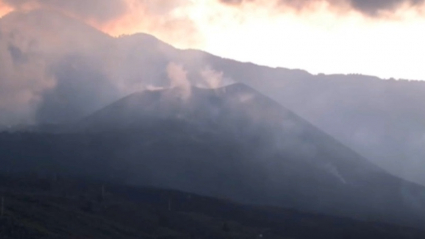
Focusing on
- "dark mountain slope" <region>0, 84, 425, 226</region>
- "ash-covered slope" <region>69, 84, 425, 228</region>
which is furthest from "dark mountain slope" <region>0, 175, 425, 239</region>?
"ash-covered slope" <region>69, 84, 425, 228</region>

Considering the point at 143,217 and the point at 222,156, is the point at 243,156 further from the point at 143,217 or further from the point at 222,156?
the point at 143,217

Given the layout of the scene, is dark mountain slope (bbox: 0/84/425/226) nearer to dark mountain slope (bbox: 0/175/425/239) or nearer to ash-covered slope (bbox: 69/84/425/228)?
ash-covered slope (bbox: 69/84/425/228)

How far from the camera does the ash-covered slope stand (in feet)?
495

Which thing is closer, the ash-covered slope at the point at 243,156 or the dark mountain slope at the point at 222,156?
the dark mountain slope at the point at 222,156

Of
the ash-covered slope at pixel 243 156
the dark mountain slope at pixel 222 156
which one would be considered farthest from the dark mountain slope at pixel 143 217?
the ash-covered slope at pixel 243 156

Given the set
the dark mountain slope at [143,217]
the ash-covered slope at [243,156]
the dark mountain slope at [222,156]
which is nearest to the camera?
the dark mountain slope at [143,217]

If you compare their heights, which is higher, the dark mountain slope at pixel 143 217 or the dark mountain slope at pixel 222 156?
the dark mountain slope at pixel 222 156

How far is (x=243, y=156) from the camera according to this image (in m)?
169

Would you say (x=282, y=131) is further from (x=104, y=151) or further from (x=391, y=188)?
(x=104, y=151)

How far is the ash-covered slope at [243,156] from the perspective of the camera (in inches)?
5940

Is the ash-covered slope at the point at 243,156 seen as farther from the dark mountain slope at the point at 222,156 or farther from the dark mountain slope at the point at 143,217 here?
the dark mountain slope at the point at 143,217

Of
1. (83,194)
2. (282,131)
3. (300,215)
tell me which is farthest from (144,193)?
(282,131)

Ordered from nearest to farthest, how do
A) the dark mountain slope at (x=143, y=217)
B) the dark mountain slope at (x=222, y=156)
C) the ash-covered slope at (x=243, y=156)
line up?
the dark mountain slope at (x=143, y=217), the dark mountain slope at (x=222, y=156), the ash-covered slope at (x=243, y=156)

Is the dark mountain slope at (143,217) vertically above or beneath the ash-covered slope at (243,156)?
beneath
